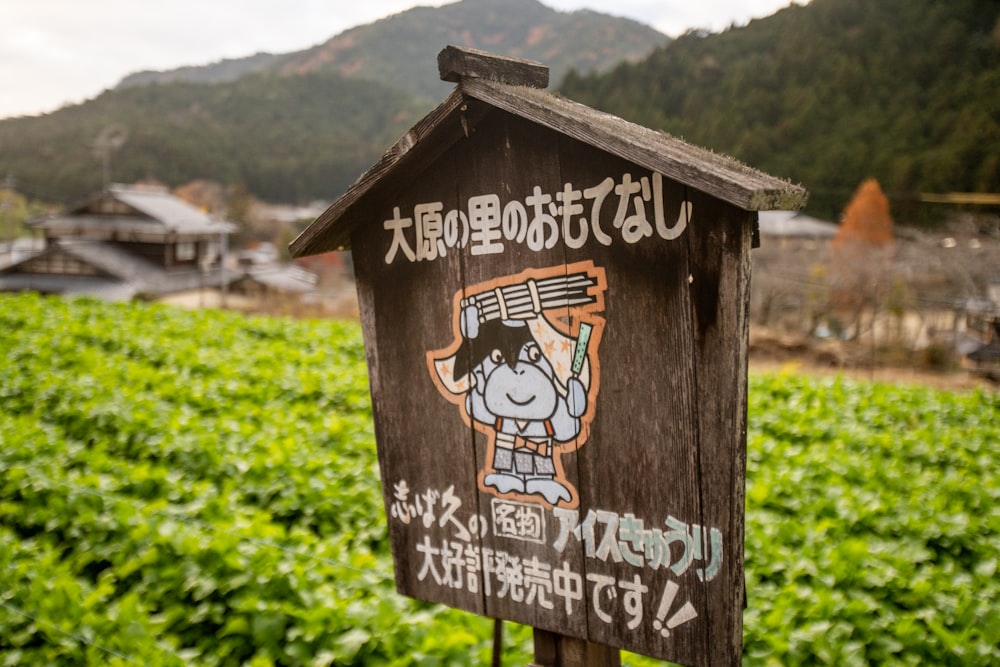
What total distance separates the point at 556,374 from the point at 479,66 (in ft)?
2.52

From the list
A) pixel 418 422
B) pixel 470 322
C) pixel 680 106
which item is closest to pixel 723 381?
pixel 470 322

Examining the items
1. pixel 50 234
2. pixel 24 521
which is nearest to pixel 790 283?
pixel 24 521

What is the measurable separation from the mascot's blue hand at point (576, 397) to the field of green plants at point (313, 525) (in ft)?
5.75


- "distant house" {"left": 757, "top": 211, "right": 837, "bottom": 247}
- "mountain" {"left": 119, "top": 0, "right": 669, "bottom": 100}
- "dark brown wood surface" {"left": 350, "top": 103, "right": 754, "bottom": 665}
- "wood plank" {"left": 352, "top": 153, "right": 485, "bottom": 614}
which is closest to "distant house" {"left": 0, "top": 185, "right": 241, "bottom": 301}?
"mountain" {"left": 119, "top": 0, "right": 669, "bottom": 100}

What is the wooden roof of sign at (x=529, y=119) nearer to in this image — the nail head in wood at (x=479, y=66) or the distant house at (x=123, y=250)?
the nail head in wood at (x=479, y=66)

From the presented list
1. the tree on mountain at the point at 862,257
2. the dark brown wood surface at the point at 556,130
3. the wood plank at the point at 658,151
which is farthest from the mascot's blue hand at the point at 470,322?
the tree on mountain at the point at 862,257

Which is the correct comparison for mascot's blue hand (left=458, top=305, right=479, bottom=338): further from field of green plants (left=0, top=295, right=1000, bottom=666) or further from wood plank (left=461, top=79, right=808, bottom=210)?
field of green plants (left=0, top=295, right=1000, bottom=666)

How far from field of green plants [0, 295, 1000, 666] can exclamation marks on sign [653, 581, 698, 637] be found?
5.14 ft

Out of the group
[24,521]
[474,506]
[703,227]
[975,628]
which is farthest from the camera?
[24,521]

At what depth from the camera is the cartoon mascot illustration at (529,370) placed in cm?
172

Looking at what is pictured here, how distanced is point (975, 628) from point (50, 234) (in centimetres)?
3466

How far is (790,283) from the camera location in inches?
1045

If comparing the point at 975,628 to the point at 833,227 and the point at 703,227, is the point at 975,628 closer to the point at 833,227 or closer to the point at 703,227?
the point at 703,227

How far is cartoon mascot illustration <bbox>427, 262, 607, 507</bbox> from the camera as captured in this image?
1.72 m
